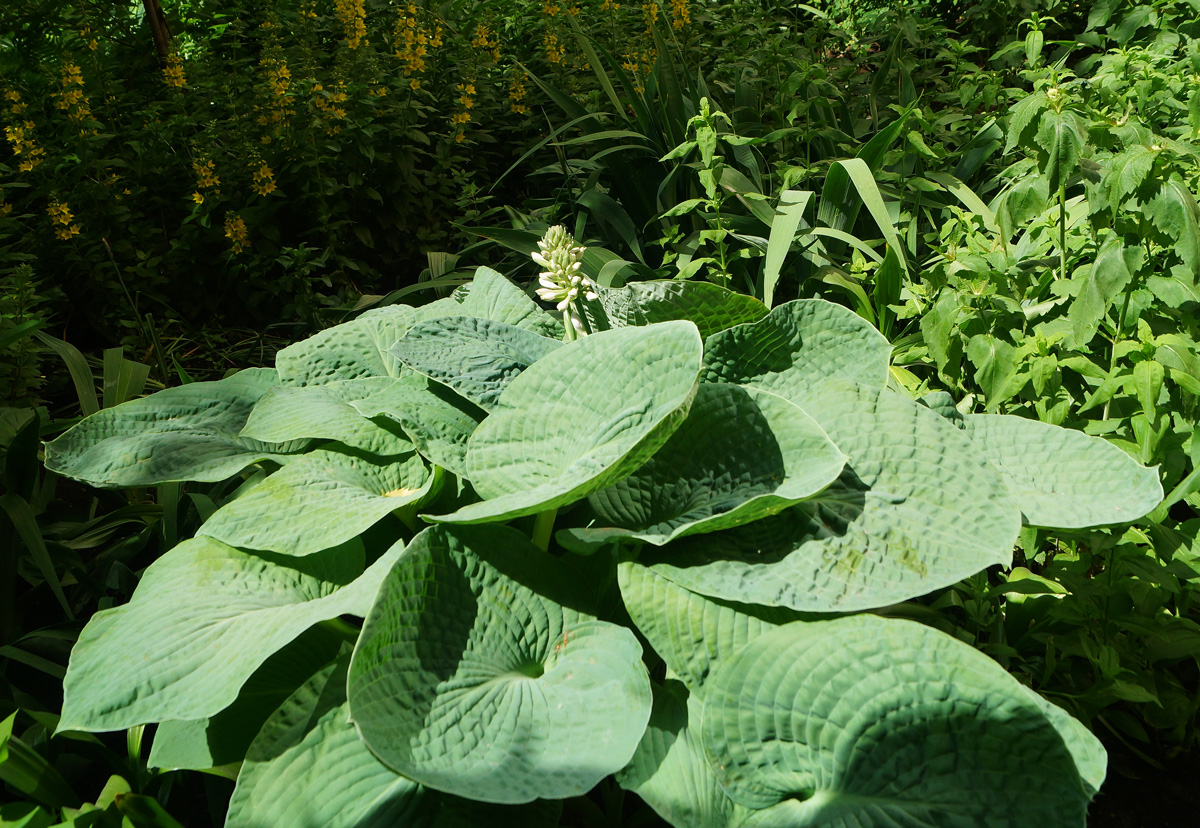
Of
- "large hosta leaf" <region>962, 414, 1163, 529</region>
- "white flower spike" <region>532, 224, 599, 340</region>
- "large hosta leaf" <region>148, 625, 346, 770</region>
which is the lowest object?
"large hosta leaf" <region>148, 625, 346, 770</region>

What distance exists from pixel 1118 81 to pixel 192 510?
2.58 meters

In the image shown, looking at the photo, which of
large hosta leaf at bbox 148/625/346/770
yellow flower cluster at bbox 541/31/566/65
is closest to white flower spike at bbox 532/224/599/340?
large hosta leaf at bbox 148/625/346/770

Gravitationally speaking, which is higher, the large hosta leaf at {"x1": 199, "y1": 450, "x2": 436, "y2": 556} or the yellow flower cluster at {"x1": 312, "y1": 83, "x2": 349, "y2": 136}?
the yellow flower cluster at {"x1": 312, "y1": 83, "x2": 349, "y2": 136}

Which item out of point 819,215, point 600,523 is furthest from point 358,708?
point 819,215

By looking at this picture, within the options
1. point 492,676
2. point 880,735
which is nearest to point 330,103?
point 492,676

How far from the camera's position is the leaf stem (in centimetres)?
117

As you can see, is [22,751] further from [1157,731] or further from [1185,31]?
[1185,31]

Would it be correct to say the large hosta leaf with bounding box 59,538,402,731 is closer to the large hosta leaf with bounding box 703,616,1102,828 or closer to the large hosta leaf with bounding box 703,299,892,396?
the large hosta leaf with bounding box 703,616,1102,828

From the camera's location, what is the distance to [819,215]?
107 inches

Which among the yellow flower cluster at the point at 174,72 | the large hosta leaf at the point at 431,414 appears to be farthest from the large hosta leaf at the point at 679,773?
the yellow flower cluster at the point at 174,72

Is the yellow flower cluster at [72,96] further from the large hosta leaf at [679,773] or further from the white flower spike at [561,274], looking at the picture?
the large hosta leaf at [679,773]

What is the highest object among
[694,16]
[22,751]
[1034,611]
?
[694,16]

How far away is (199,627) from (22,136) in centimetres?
261

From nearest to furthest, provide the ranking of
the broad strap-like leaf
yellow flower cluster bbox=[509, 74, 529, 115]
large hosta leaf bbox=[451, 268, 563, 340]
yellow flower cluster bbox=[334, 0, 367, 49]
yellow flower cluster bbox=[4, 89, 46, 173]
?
the broad strap-like leaf
large hosta leaf bbox=[451, 268, 563, 340]
yellow flower cluster bbox=[4, 89, 46, 173]
yellow flower cluster bbox=[334, 0, 367, 49]
yellow flower cluster bbox=[509, 74, 529, 115]
